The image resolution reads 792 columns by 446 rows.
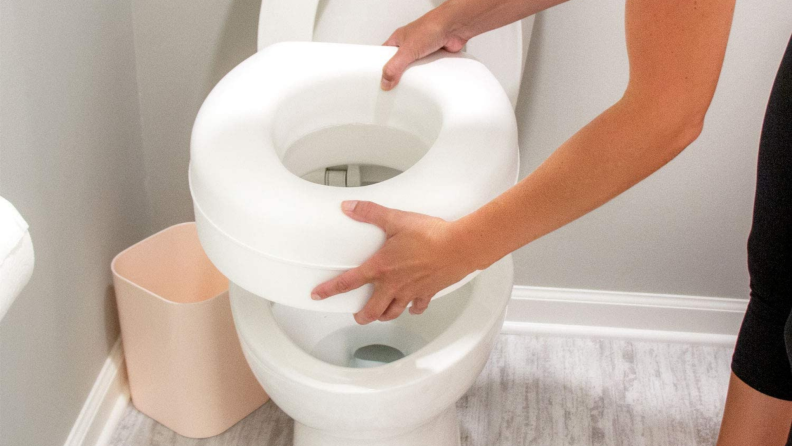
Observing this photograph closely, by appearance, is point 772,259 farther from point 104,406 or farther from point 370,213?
point 104,406

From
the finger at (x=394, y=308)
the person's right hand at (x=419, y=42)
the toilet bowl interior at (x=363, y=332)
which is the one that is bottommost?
the toilet bowl interior at (x=363, y=332)

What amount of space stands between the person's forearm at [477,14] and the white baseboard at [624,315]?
598 millimetres

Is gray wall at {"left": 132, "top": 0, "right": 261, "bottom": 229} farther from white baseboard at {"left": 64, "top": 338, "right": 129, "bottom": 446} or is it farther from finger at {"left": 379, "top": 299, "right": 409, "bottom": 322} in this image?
finger at {"left": 379, "top": 299, "right": 409, "bottom": 322}

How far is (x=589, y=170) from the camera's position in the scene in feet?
2.05

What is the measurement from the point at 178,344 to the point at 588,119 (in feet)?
2.45

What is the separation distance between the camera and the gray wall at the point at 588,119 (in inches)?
47.6

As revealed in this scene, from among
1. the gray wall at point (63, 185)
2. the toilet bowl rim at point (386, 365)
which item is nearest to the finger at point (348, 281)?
the toilet bowl rim at point (386, 365)

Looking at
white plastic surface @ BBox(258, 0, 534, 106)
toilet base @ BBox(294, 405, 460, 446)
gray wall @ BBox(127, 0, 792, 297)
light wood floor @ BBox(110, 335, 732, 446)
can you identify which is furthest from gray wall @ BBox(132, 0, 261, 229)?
toilet base @ BBox(294, 405, 460, 446)

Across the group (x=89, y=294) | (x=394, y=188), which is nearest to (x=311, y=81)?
(x=394, y=188)

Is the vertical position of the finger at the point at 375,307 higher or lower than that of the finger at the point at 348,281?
lower

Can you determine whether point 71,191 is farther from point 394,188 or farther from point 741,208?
point 741,208

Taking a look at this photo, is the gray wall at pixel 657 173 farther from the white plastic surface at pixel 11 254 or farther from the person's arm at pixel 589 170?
the white plastic surface at pixel 11 254

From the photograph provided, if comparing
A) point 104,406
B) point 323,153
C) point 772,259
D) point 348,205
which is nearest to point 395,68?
point 323,153

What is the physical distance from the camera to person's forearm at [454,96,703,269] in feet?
1.92
